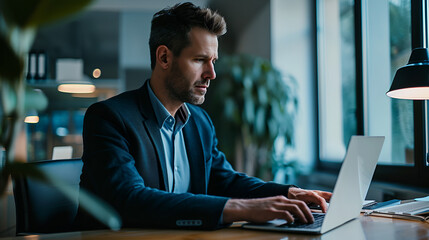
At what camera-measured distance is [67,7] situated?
15.3 inches

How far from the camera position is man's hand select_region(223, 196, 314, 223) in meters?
0.99

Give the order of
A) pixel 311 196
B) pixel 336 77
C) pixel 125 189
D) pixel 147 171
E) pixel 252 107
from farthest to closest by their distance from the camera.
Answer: pixel 336 77, pixel 252 107, pixel 147 171, pixel 311 196, pixel 125 189

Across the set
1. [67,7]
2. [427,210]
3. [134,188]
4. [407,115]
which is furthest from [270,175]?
[67,7]

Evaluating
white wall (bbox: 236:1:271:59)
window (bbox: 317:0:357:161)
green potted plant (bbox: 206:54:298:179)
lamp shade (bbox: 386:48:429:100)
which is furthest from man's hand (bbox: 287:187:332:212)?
white wall (bbox: 236:1:271:59)

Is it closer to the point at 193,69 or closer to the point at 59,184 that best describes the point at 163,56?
the point at 193,69

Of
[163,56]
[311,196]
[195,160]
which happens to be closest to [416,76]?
[311,196]

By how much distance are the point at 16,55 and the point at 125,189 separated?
0.75 meters

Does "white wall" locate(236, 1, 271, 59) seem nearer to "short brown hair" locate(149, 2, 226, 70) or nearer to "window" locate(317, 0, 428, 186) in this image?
"window" locate(317, 0, 428, 186)

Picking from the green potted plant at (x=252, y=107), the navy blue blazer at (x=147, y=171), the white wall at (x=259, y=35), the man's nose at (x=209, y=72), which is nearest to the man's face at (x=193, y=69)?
the man's nose at (x=209, y=72)

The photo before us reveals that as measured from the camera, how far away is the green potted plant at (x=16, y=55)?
38 centimetres

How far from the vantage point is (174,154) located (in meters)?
1.54

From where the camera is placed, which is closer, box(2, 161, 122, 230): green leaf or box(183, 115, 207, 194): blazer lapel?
box(2, 161, 122, 230): green leaf

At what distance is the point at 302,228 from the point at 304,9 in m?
3.02

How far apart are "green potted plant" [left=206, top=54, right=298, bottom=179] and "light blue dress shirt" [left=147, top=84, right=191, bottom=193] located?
1590mm
